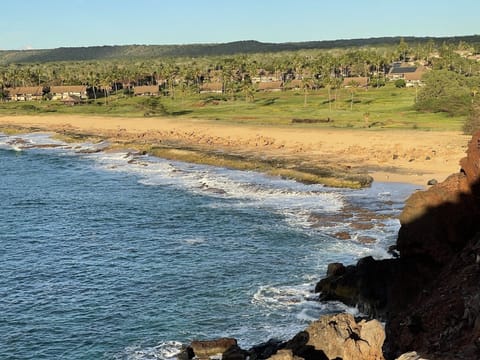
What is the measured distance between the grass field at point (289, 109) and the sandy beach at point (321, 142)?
902cm

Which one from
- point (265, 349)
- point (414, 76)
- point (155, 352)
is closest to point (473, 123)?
point (265, 349)

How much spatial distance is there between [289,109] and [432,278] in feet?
392

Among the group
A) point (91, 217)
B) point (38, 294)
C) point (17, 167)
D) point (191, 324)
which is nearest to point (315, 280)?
point (191, 324)

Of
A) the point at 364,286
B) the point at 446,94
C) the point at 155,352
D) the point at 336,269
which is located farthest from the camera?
the point at 446,94

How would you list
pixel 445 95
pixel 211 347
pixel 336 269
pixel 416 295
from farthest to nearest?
pixel 445 95
pixel 336 269
pixel 211 347
pixel 416 295

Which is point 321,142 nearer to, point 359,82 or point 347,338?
point 347,338

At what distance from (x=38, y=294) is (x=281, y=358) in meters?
24.0

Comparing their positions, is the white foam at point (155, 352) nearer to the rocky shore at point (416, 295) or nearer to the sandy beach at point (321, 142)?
the rocky shore at point (416, 295)

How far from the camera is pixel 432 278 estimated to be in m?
28.1

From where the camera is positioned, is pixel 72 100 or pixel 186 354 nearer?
pixel 186 354

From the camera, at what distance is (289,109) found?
14550cm

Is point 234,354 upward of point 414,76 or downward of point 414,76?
downward

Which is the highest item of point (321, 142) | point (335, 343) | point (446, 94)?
point (446, 94)

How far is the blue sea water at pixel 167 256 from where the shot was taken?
32.9m
